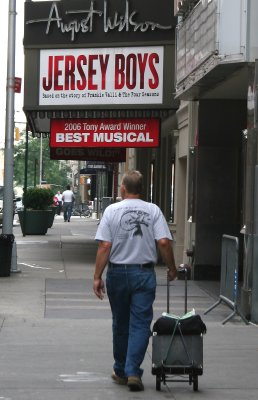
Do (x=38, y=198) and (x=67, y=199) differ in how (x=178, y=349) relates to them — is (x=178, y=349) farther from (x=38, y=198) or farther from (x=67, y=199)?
(x=67, y=199)

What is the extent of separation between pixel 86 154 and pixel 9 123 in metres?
6.62

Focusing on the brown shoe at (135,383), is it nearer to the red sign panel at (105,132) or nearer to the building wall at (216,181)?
the building wall at (216,181)

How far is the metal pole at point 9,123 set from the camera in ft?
63.2

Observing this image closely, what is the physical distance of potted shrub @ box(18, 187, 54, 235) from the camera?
33094 mm

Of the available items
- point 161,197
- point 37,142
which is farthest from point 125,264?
point 37,142

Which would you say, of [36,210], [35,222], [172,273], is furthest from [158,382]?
[35,222]

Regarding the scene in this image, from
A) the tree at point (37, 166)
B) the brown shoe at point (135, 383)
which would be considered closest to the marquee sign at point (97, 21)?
the brown shoe at point (135, 383)

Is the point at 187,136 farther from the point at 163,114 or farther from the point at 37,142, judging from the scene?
the point at 37,142

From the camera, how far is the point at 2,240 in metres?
18.2

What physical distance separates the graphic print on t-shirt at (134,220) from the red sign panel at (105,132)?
500 inches

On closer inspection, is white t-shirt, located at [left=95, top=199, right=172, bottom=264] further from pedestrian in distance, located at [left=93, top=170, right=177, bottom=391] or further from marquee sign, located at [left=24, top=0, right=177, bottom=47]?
marquee sign, located at [left=24, top=0, right=177, bottom=47]

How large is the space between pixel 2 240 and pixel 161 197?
25.1 feet

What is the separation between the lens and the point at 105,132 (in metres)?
21.4

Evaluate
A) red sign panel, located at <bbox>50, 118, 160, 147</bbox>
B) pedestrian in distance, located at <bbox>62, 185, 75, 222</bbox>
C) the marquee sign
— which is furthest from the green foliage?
the marquee sign
